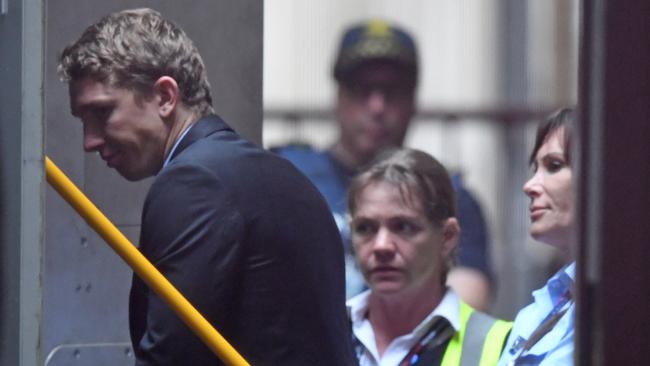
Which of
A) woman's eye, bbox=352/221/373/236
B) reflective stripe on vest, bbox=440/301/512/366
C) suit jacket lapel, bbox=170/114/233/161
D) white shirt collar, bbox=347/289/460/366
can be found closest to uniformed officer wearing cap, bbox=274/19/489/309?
woman's eye, bbox=352/221/373/236

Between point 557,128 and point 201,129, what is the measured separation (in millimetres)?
744

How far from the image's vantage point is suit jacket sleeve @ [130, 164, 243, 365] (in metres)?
2.83

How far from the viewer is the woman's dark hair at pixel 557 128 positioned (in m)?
3.26

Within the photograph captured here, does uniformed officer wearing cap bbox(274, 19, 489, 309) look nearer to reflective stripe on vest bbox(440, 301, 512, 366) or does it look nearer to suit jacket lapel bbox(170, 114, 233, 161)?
reflective stripe on vest bbox(440, 301, 512, 366)

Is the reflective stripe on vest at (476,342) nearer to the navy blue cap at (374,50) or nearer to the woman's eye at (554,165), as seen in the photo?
the woman's eye at (554,165)

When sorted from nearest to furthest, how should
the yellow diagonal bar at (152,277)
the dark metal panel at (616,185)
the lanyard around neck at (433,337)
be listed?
1. the dark metal panel at (616,185)
2. the yellow diagonal bar at (152,277)
3. the lanyard around neck at (433,337)

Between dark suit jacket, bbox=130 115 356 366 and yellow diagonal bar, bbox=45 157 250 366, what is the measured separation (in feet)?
0.34

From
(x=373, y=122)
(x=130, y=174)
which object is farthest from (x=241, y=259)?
(x=373, y=122)

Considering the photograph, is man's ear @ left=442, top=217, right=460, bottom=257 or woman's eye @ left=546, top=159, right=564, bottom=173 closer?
woman's eye @ left=546, top=159, right=564, bottom=173

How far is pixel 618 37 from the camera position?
5.96 ft

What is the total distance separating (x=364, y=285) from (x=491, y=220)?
3544 millimetres

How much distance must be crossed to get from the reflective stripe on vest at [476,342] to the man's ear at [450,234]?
0.20 meters

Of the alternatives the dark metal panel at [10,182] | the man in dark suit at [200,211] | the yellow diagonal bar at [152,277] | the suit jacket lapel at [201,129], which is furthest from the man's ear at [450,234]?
the dark metal panel at [10,182]

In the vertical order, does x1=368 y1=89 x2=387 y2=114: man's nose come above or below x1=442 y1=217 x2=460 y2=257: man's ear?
above
